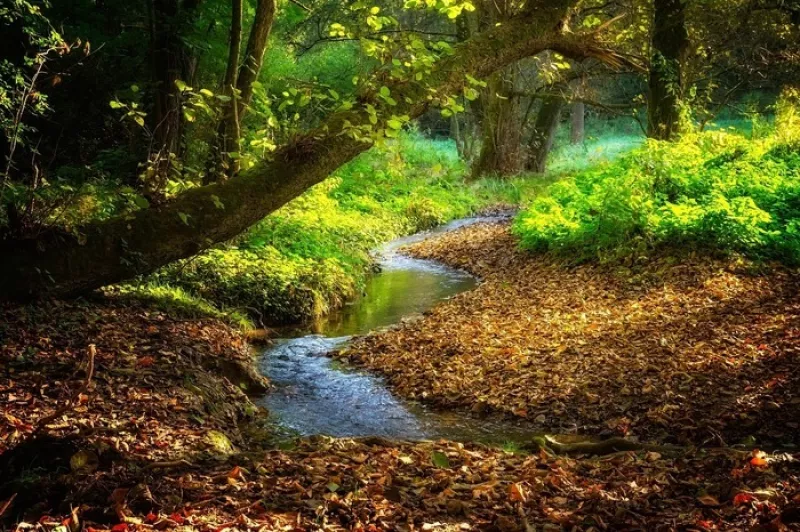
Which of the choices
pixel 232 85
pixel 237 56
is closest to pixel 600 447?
pixel 232 85

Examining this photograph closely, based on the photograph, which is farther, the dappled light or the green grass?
the green grass

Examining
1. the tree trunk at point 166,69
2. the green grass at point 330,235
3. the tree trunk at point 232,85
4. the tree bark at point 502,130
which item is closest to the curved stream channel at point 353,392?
the green grass at point 330,235

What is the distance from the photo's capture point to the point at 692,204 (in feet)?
31.2

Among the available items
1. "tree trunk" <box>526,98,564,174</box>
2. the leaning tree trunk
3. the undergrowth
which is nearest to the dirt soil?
the leaning tree trunk

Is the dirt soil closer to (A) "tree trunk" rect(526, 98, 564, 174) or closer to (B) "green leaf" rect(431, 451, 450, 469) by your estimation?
(B) "green leaf" rect(431, 451, 450, 469)

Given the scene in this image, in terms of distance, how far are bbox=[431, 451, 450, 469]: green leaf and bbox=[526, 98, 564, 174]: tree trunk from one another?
63.6 feet

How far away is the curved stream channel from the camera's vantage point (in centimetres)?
573

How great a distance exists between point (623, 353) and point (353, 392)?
107 inches

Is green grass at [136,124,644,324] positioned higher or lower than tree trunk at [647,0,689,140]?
lower

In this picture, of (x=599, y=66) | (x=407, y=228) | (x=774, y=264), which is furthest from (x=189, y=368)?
(x=599, y=66)

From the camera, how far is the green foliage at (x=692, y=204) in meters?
8.75

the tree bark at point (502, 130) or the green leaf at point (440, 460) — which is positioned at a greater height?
the tree bark at point (502, 130)

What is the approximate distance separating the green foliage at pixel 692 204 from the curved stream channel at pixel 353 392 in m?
2.16

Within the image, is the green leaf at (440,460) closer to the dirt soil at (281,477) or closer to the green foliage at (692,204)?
the dirt soil at (281,477)
